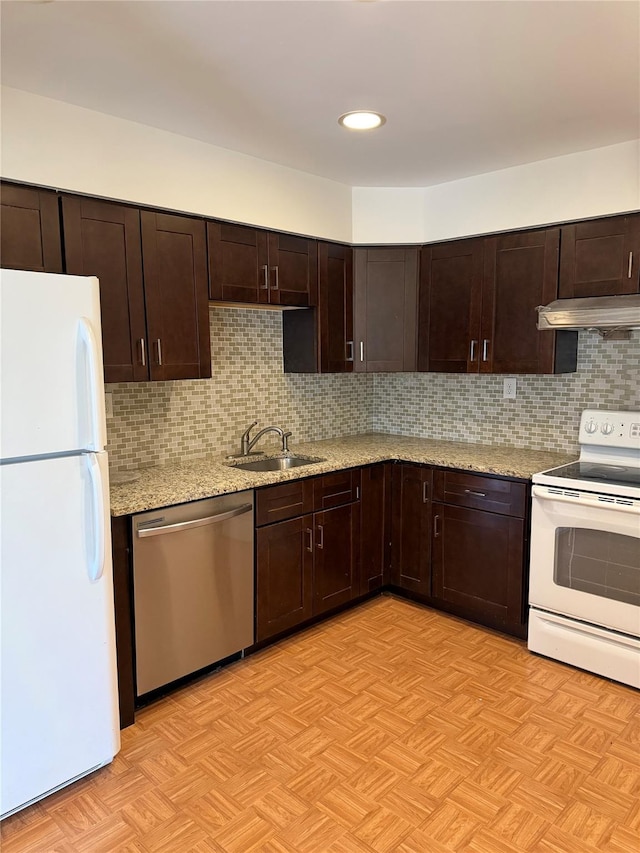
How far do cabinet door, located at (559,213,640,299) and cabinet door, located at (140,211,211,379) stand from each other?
1.84 m

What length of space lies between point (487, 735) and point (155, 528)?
1584mm

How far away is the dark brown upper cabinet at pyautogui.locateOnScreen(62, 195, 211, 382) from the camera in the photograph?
2369 millimetres

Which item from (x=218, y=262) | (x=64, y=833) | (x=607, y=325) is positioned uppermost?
(x=218, y=262)

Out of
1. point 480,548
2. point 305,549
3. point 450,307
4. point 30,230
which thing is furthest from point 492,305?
point 30,230

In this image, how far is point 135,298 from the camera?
2520mm

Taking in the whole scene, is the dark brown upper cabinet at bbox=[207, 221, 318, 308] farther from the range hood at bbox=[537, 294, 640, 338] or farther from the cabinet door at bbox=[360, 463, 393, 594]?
the range hood at bbox=[537, 294, 640, 338]

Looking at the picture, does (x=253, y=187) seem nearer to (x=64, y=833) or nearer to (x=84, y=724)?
(x=84, y=724)

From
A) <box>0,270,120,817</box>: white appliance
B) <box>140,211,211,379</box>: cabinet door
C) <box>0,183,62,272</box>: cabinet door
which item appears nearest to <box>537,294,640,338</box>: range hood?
<box>140,211,211,379</box>: cabinet door

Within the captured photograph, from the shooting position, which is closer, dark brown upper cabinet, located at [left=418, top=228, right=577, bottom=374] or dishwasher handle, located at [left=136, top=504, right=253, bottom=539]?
dishwasher handle, located at [left=136, top=504, right=253, bottom=539]

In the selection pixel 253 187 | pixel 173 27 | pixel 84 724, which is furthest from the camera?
pixel 253 187

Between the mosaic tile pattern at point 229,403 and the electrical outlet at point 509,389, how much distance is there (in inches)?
42.5

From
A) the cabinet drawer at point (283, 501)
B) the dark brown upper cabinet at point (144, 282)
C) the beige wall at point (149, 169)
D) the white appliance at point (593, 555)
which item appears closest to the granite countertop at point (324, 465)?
the cabinet drawer at point (283, 501)

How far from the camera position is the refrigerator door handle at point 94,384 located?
1.89m

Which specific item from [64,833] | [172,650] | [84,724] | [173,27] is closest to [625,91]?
[173,27]
